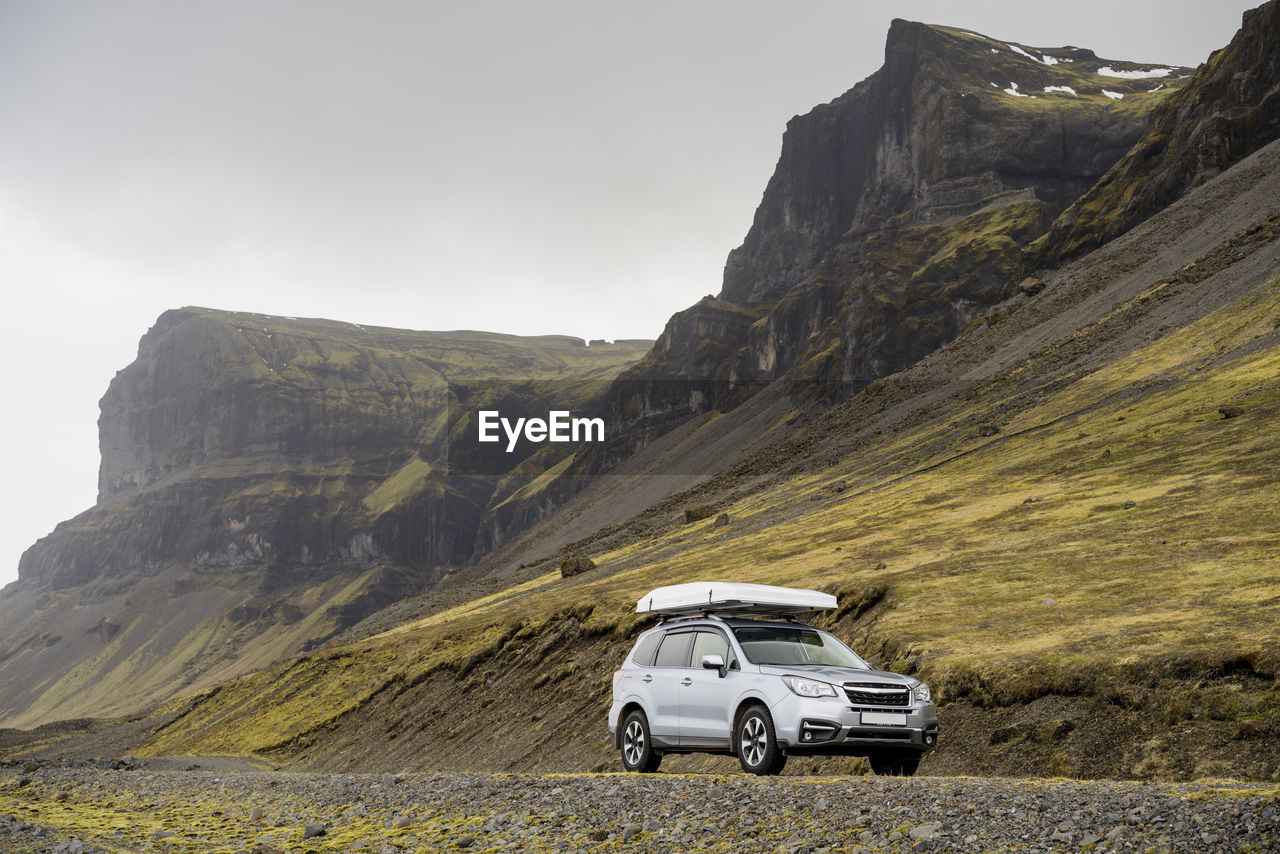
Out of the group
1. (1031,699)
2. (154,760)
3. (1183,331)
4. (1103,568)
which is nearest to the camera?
Result: (1031,699)

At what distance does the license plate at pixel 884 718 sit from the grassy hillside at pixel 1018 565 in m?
6.09

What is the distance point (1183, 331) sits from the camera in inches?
3314

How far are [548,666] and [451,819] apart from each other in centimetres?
3735

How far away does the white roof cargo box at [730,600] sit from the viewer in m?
18.1

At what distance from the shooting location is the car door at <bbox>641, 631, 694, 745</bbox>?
56.2 feet

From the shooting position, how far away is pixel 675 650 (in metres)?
18.1

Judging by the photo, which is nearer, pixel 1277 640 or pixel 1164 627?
pixel 1277 640

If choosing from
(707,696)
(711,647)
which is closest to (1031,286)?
(711,647)

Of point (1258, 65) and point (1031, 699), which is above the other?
point (1258, 65)

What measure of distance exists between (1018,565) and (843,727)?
1113 inches

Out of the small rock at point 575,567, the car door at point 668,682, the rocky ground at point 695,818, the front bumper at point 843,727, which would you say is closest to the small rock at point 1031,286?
the small rock at point 575,567

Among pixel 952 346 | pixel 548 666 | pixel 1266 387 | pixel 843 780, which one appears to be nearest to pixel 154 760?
pixel 548 666

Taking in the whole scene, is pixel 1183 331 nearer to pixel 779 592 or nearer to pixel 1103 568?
pixel 1103 568

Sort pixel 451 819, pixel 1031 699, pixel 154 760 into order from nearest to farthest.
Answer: pixel 451 819 < pixel 1031 699 < pixel 154 760
